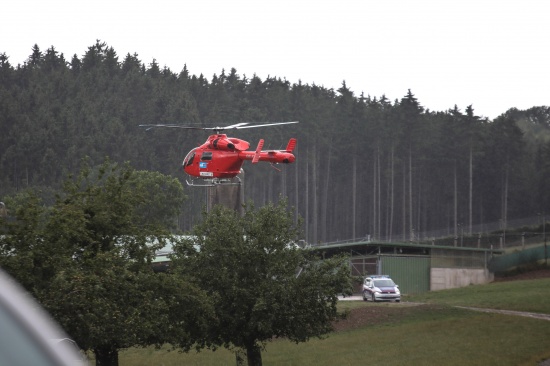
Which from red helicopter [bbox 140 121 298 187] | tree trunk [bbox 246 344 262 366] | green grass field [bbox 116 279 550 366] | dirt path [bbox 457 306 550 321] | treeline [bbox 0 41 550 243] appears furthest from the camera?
treeline [bbox 0 41 550 243]

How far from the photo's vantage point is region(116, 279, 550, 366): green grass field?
3869 cm

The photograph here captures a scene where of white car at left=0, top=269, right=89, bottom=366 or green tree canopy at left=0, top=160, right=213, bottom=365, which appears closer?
white car at left=0, top=269, right=89, bottom=366

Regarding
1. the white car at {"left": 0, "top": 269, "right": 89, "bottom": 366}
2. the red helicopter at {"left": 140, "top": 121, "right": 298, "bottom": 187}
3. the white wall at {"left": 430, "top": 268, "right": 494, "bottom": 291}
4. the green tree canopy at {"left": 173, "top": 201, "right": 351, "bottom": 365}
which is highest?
the red helicopter at {"left": 140, "top": 121, "right": 298, "bottom": 187}

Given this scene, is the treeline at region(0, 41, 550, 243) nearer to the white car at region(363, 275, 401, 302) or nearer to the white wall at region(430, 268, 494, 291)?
the white wall at region(430, 268, 494, 291)

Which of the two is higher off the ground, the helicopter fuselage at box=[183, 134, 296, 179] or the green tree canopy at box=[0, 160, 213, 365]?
the helicopter fuselage at box=[183, 134, 296, 179]

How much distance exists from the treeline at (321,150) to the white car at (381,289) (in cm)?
7605

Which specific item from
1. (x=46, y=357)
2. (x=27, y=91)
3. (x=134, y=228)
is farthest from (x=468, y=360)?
(x=27, y=91)

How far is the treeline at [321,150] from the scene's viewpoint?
148m

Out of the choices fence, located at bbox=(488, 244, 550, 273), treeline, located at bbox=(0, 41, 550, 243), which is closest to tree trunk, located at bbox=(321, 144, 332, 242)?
treeline, located at bbox=(0, 41, 550, 243)

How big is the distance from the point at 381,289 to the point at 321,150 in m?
100.0

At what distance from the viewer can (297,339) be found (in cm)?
3397

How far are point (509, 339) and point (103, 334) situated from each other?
21.7 meters

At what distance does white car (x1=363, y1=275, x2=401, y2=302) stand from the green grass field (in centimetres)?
407

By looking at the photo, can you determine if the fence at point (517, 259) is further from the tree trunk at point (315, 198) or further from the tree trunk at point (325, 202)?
the tree trunk at point (325, 202)
